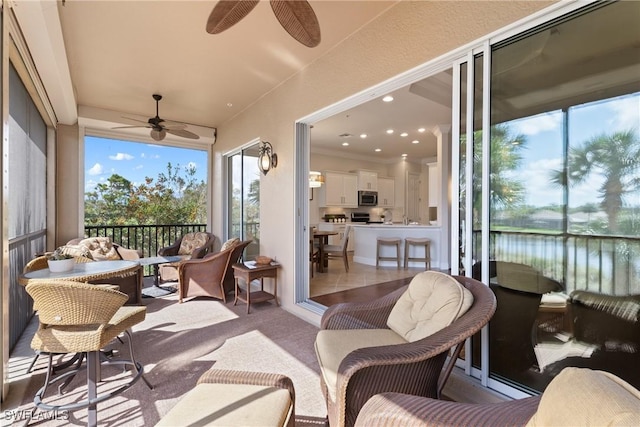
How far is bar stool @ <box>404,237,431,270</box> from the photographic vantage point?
6.29 meters

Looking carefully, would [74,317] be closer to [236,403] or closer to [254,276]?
[236,403]

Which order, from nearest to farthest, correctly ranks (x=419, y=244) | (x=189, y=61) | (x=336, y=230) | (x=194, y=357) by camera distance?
(x=194, y=357) < (x=189, y=61) < (x=419, y=244) < (x=336, y=230)

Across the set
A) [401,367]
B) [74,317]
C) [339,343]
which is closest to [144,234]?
[74,317]

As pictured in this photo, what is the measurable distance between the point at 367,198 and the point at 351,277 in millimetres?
3986

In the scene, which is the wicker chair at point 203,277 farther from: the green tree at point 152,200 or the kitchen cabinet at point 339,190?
the kitchen cabinet at point 339,190

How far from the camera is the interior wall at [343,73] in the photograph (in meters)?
2.03

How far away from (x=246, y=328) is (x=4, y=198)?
2205 millimetres

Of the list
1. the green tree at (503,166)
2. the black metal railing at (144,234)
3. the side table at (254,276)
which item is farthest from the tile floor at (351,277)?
the black metal railing at (144,234)

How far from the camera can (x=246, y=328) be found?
10.3ft

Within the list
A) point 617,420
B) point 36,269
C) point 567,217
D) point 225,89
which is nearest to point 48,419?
Result: point 36,269

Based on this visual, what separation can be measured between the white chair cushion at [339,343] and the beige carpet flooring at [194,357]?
1.56 ft

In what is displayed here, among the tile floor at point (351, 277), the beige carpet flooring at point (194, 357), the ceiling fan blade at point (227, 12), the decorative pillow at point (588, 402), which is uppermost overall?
the ceiling fan blade at point (227, 12)

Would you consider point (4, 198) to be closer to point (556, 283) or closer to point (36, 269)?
point (36, 269)

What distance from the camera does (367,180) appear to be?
9070 mm
